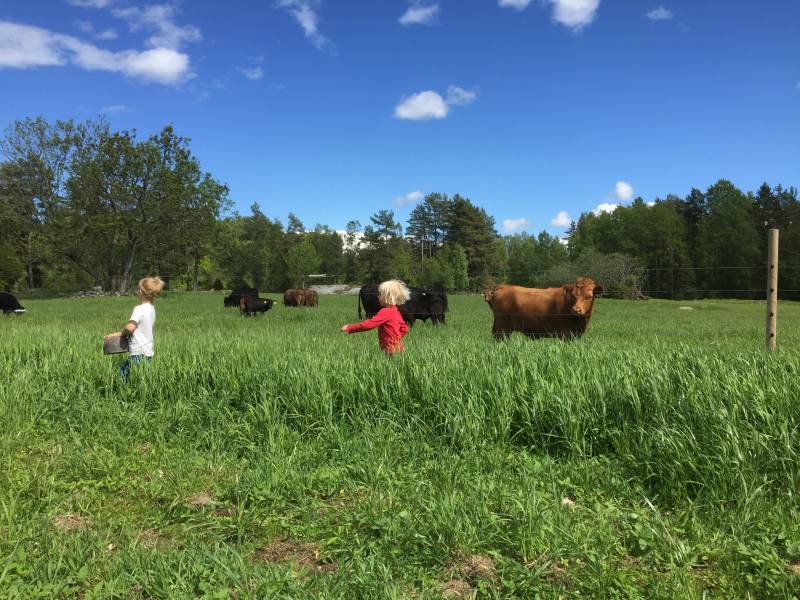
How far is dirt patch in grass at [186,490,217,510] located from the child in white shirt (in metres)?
3.07

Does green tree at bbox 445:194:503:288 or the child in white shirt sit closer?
the child in white shirt

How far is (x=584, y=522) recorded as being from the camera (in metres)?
3.13

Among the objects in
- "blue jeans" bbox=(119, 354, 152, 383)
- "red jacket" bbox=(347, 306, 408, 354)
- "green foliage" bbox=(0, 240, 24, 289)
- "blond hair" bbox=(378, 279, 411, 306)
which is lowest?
"blue jeans" bbox=(119, 354, 152, 383)

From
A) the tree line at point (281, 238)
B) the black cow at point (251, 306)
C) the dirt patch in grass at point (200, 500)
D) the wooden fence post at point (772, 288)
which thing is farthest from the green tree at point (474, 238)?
the dirt patch in grass at point (200, 500)

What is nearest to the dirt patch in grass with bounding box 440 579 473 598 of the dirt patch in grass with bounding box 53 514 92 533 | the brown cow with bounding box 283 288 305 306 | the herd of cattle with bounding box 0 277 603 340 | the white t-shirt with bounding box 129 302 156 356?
the dirt patch in grass with bounding box 53 514 92 533

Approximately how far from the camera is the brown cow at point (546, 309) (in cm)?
975

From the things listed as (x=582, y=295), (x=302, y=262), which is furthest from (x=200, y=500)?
(x=302, y=262)

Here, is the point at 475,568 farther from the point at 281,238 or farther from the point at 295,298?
the point at 281,238

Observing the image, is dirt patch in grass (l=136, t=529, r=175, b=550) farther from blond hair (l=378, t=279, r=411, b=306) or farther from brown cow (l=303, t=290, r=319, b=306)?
brown cow (l=303, t=290, r=319, b=306)

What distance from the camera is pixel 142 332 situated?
6.61 m

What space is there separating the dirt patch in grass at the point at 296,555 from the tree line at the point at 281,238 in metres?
8.91

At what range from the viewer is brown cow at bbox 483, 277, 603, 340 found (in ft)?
32.0

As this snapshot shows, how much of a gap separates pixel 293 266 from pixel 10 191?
33.3 meters

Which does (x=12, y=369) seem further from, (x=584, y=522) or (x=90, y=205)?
(x=90, y=205)
